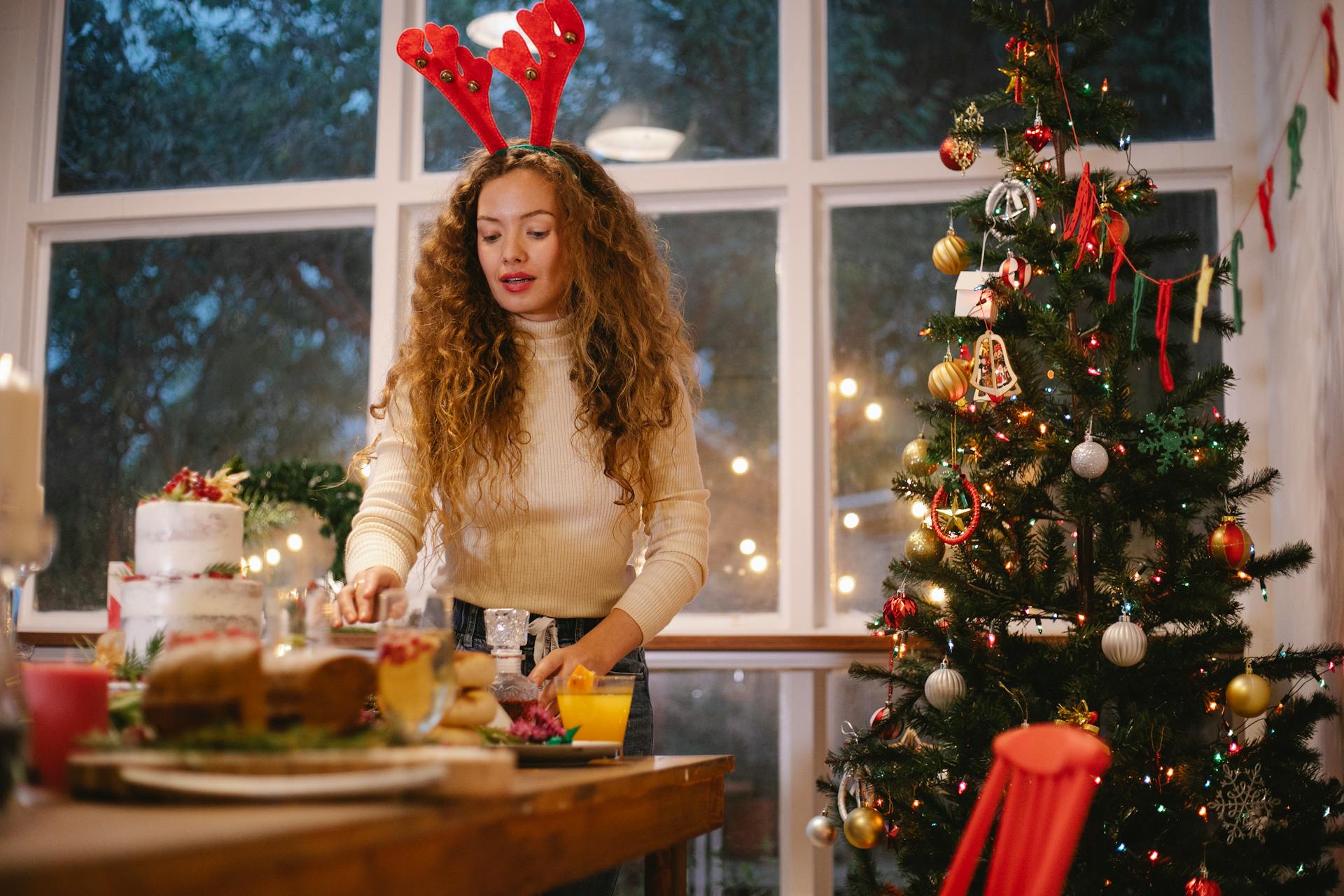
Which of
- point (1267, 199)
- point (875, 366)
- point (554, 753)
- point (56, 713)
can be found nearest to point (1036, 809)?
point (554, 753)

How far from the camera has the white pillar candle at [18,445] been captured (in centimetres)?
92

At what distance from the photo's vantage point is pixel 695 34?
11.6 feet

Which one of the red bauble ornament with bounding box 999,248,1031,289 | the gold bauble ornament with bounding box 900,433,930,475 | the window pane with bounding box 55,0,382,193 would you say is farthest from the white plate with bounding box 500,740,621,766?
the window pane with bounding box 55,0,382,193

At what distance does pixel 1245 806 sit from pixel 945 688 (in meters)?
0.55

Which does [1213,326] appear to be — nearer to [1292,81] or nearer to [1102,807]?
[1292,81]

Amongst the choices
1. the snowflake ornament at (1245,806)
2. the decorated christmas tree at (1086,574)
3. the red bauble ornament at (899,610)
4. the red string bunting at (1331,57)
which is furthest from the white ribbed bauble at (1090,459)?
the red string bunting at (1331,57)

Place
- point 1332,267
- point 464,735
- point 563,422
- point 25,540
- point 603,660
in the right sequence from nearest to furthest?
point 25,540, point 464,735, point 603,660, point 563,422, point 1332,267

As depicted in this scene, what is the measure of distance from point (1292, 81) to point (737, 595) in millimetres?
1815

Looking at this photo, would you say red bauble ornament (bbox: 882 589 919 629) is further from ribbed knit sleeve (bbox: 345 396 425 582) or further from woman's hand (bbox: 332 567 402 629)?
woman's hand (bbox: 332 567 402 629)

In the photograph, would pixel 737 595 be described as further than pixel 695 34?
No

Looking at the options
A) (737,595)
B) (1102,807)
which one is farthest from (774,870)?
(1102,807)

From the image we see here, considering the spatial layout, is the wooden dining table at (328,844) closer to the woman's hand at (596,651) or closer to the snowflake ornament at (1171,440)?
the woman's hand at (596,651)

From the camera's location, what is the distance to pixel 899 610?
2.45 meters

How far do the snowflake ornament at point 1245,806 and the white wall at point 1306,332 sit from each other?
0.36m
